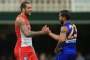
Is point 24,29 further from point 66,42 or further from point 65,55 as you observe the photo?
point 65,55

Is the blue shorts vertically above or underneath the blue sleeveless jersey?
underneath

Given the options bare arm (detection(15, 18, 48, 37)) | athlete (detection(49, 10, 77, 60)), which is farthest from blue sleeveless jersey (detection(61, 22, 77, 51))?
bare arm (detection(15, 18, 48, 37))

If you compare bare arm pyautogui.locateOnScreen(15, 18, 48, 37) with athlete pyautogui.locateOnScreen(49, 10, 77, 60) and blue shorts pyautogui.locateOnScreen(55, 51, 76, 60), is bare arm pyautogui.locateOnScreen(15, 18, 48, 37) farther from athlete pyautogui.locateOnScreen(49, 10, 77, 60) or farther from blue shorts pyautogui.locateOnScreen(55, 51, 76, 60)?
blue shorts pyautogui.locateOnScreen(55, 51, 76, 60)

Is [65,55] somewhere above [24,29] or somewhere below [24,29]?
below

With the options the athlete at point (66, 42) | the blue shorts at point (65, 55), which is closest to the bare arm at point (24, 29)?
the athlete at point (66, 42)

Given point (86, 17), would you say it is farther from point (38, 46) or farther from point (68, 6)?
point (38, 46)

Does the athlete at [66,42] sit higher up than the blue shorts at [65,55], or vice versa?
the athlete at [66,42]

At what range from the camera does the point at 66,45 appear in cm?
1252

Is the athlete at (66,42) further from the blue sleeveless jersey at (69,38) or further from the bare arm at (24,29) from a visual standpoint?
the bare arm at (24,29)

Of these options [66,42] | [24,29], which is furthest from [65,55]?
[24,29]

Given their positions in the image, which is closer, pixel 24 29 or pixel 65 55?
pixel 24 29

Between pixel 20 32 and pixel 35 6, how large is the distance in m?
7.59

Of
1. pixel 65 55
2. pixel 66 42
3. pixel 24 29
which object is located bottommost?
pixel 65 55

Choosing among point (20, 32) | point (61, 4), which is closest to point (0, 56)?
point (61, 4)
